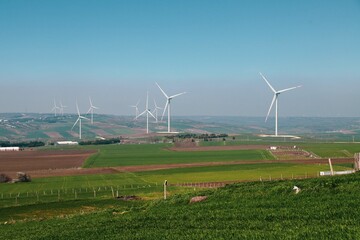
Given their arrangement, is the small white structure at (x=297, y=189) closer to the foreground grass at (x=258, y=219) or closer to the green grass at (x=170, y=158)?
the foreground grass at (x=258, y=219)

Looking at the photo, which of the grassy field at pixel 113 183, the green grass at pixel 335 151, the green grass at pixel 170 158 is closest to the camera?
the grassy field at pixel 113 183

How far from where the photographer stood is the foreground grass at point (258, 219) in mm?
12156

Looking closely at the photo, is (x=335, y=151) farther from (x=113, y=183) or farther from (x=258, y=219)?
(x=258, y=219)

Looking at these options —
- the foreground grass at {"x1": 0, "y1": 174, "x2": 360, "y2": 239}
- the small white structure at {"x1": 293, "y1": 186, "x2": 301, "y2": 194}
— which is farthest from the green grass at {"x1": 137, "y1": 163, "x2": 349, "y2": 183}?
the foreground grass at {"x1": 0, "y1": 174, "x2": 360, "y2": 239}

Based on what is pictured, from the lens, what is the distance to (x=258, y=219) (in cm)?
1490

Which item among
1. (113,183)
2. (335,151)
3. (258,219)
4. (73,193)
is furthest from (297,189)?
(335,151)

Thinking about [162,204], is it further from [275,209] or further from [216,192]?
[275,209]

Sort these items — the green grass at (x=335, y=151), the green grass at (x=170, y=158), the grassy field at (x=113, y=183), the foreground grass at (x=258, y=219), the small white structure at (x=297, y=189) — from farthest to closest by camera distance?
the green grass at (x=335, y=151) < the green grass at (x=170, y=158) < the grassy field at (x=113, y=183) < the small white structure at (x=297, y=189) < the foreground grass at (x=258, y=219)

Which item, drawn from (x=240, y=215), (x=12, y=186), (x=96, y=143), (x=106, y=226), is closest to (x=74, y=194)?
(x=12, y=186)

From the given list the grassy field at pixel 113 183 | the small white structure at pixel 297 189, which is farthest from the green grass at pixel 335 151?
the small white structure at pixel 297 189

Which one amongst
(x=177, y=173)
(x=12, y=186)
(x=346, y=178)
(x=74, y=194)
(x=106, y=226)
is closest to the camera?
(x=106, y=226)

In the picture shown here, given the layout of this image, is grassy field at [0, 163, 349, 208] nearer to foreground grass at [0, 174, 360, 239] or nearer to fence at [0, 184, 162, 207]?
fence at [0, 184, 162, 207]

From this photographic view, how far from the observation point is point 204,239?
1219cm

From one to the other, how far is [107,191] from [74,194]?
11.0ft
